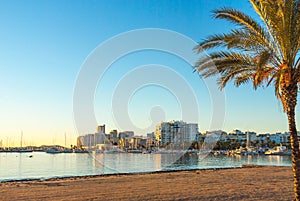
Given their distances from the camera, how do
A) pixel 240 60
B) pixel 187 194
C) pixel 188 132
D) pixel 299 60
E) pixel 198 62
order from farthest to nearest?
pixel 188 132, pixel 187 194, pixel 198 62, pixel 240 60, pixel 299 60

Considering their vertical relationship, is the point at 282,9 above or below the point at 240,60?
above

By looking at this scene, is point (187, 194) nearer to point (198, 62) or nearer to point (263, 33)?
point (198, 62)

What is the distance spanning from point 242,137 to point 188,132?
89595 millimetres

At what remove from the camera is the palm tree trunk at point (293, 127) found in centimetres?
911

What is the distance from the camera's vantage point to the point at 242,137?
180 m

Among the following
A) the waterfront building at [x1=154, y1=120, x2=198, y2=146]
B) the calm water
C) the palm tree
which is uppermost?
the palm tree

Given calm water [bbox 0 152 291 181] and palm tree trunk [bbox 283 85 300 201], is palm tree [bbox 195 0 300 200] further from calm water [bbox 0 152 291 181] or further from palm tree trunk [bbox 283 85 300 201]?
calm water [bbox 0 152 291 181]

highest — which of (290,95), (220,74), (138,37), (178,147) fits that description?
(138,37)

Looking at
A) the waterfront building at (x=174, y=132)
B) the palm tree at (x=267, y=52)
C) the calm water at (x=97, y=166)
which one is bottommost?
the calm water at (x=97, y=166)

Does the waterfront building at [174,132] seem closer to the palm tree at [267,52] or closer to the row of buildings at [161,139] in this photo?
the row of buildings at [161,139]

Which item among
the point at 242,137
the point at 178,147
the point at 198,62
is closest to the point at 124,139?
the point at 178,147

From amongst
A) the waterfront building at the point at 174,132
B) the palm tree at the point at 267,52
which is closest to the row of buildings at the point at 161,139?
the waterfront building at the point at 174,132

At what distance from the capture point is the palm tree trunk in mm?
9109

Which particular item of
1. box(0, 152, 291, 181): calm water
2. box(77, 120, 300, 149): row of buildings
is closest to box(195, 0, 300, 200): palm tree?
box(0, 152, 291, 181): calm water
